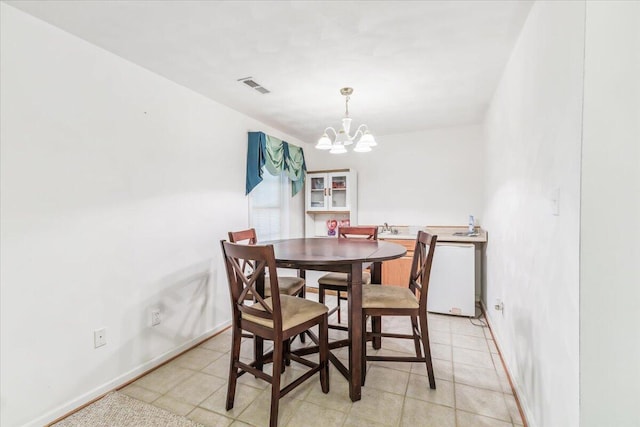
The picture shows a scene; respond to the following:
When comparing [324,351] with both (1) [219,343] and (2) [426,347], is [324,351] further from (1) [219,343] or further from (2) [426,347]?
(1) [219,343]

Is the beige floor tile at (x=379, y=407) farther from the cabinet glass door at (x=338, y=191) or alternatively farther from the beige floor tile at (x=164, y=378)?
the cabinet glass door at (x=338, y=191)

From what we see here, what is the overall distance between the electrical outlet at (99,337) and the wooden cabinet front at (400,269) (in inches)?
106

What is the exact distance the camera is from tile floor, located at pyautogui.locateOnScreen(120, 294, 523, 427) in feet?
5.41

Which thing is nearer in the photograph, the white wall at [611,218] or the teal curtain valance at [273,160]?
the white wall at [611,218]

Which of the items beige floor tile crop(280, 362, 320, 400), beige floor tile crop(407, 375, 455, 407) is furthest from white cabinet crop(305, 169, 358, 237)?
beige floor tile crop(407, 375, 455, 407)

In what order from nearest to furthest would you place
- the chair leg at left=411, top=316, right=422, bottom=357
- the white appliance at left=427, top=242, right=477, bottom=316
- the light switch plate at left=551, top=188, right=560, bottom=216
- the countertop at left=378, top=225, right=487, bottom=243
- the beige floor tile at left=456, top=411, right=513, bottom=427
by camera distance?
the light switch plate at left=551, top=188, right=560, bottom=216 < the beige floor tile at left=456, top=411, right=513, bottom=427 < the chair leg at left=411, top=316, right=422, bottom=357 < the white appliance at left=427, top=242, right=477, bottom=316 < the countertop at left=378, top=225, right=487, bottom=243

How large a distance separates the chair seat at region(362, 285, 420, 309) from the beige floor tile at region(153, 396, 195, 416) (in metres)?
1.22

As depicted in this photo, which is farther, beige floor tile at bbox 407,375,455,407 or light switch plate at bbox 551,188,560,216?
beige floor tile at bbox 407,375,455,407

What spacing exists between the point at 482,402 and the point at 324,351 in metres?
0.99

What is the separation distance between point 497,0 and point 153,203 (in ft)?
8.23

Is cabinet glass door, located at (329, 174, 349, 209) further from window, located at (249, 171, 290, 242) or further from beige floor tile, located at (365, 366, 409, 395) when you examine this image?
beige floor tile, located at (365, 366, 409, 395)

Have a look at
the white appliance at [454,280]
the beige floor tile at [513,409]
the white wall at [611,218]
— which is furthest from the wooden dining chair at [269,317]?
the white appliance at [454,280]

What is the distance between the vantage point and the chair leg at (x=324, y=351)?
1.80m

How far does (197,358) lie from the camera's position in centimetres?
238
